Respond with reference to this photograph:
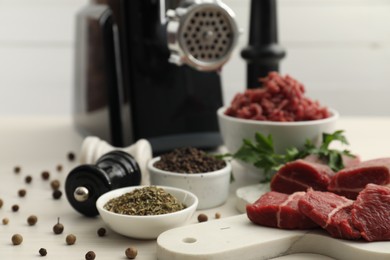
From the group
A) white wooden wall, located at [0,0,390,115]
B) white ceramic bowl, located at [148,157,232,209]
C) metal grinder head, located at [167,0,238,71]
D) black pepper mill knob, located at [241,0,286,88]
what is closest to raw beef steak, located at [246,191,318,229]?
white ceramic bowl, located at [148,157,232,209]

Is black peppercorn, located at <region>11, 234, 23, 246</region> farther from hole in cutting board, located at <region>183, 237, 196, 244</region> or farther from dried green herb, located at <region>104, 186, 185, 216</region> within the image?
hole in cutting board, located at <region>183, 237, 196, 244</region>

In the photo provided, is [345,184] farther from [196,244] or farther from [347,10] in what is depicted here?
[347,10]

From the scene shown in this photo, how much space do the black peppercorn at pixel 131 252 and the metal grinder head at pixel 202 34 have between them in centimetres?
67

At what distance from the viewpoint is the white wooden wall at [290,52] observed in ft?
10.9

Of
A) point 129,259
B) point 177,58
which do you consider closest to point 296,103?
point 177,58

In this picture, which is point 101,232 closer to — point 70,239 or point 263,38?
point 70,239

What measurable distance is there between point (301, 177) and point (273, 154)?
6.6 inches

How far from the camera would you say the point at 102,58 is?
1.98 meters

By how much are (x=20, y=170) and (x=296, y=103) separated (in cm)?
72

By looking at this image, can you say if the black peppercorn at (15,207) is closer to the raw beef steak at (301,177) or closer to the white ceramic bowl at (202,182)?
the white ceramic bowl at (202,182)

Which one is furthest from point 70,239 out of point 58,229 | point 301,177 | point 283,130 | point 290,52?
point 290,52

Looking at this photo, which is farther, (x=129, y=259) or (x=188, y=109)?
(x=188, y=109)

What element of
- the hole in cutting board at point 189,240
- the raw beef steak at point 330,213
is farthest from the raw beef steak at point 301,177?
the hole in cutting board at point 189,240

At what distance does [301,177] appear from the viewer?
1.47m
